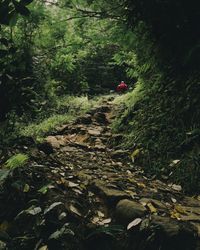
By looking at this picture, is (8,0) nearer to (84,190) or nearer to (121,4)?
(84,190)

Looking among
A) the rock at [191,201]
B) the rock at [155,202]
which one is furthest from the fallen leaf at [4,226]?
the rock at [191,201]

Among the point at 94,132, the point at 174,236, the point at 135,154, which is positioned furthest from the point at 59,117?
the point at 174,236

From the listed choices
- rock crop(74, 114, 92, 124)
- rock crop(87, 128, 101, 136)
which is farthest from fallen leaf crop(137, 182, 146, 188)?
rock crop(74, 114, 92, 124)

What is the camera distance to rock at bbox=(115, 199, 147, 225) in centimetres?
314

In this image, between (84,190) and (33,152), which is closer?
(84,190)

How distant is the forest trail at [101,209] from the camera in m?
2.84

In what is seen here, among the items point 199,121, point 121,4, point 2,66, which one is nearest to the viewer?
point 2,66

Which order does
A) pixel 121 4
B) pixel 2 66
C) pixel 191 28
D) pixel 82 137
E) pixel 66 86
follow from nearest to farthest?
pixel 2 66, pixel 191 28, pixel 121 4, pixel 82 137, pixel 66 86

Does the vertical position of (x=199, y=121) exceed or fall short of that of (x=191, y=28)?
it falls short

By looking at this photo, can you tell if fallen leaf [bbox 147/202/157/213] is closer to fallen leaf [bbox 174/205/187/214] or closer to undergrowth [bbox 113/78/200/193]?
fallen leaf [bbox 174/205/187/214]

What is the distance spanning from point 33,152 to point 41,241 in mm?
1851

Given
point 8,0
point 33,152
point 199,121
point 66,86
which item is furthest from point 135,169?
point 66,86

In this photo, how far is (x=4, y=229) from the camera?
9.54 ft

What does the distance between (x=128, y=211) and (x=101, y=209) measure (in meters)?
0.33
